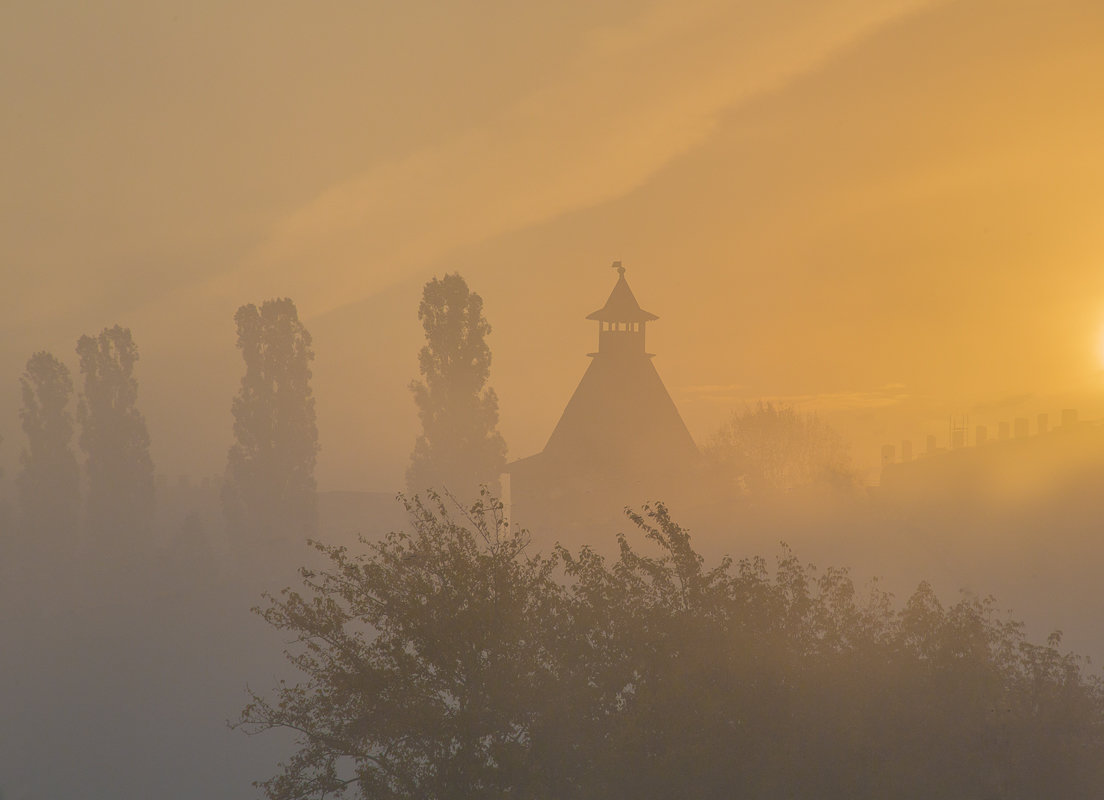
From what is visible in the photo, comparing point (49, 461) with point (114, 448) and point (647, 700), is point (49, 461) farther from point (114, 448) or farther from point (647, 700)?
point (647, 700)

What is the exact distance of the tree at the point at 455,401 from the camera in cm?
5612

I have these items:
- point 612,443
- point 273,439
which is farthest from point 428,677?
point 273,439

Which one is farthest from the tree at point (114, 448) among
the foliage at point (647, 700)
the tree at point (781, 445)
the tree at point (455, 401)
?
the foliage at point (647, 700)

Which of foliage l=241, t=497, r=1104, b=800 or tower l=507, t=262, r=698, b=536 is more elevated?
tower l=507, t=262, r=698, b=536

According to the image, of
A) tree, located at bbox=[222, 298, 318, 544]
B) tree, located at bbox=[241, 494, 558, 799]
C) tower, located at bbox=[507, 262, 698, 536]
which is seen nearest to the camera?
tree, located at bbox=[241, 494, 558, 799]

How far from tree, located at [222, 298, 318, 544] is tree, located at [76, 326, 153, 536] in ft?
23.5

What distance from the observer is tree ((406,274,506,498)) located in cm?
5612

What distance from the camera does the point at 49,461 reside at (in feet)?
231

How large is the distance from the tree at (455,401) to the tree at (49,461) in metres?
26.2

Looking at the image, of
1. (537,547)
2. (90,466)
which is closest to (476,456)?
(537,547)

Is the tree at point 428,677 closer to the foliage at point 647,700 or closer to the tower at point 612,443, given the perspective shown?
the foliage at point 647,700

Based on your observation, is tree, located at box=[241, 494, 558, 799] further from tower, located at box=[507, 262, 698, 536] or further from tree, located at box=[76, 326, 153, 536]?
tree, located at box=[76, 326, 153, 536]

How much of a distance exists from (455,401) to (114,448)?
25.6 m

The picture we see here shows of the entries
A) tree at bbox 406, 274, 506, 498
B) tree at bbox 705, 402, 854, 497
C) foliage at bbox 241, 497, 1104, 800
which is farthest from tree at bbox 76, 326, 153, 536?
foliage at bbox 241, 497, 1104, 800
